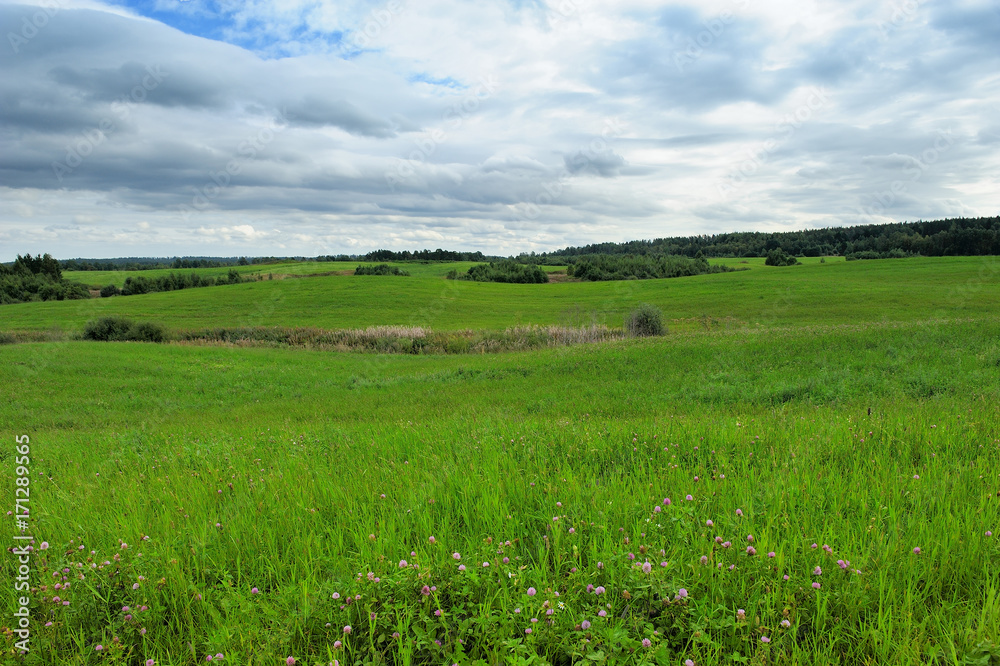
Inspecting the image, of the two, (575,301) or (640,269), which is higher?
(640,269)

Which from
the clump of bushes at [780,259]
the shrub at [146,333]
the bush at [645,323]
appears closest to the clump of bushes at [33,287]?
the shrub at [146,333]

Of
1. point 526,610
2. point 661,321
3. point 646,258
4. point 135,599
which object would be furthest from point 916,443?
point 646,258

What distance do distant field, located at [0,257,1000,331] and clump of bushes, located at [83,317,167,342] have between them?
7985 millimetres

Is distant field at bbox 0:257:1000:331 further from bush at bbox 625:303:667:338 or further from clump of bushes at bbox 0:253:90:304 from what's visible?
clump of bushes at bbox 0:253:90:304

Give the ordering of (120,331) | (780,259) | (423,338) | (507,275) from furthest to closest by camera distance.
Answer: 1. (780,259)
2. (507,275)
3. (120,331)
4. (423,338)

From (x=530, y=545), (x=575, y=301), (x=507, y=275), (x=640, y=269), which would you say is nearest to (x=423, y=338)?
(x=575, y=301)

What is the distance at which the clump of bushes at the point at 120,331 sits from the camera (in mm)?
43125

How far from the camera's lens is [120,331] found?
1713 inches

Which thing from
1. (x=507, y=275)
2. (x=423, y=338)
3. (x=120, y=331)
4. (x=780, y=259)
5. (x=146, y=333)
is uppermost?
(x=780, y=259)

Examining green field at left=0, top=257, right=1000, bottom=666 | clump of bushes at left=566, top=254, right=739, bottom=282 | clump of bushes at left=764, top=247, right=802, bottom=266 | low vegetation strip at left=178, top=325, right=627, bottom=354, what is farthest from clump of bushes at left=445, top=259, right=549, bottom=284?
green field at left=0, top=257, right=1000, bottom=666

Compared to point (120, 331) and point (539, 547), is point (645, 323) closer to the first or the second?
point (539, 547)

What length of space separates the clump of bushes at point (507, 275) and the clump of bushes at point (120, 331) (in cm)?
6397

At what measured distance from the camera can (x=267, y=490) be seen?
15.2 ft

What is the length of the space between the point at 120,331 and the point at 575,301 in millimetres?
51101
